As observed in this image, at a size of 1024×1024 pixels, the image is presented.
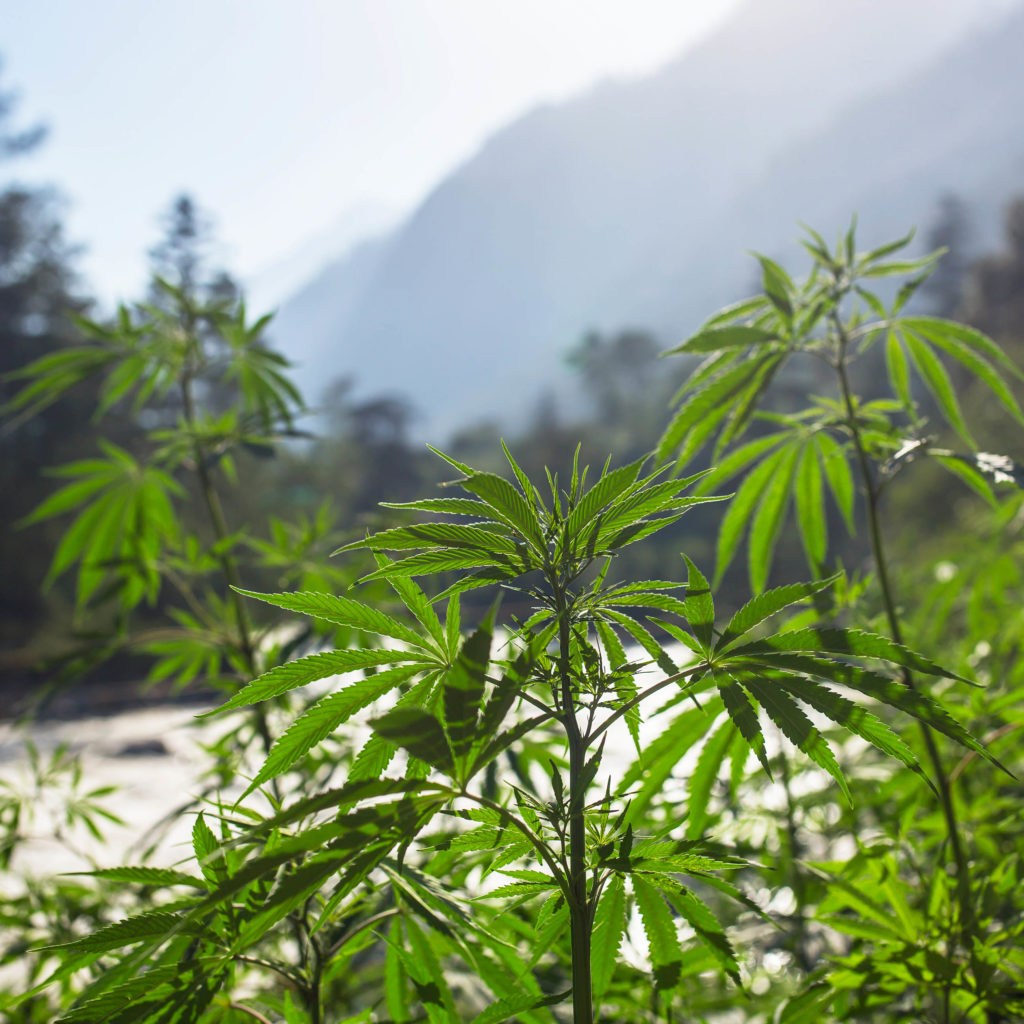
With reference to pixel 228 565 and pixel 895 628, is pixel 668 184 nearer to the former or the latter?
pixel 228 565

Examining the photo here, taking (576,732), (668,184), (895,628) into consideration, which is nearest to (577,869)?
(576,732)

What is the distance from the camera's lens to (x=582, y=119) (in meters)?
96.1

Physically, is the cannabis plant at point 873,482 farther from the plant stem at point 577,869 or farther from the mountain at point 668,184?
the mountain at point 668,184

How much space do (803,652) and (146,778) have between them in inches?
262

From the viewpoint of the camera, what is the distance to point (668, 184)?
89.9m

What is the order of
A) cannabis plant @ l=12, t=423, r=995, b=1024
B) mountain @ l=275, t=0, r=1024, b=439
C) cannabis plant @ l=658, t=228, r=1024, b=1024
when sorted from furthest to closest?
1. mountain @ l=275, t=0, r=1024, b=439
2. cannabis plant @ l=658, t=228, r=1024, b=1024
3. cannabis plant @ l=12, t=423, r=995, b=1024

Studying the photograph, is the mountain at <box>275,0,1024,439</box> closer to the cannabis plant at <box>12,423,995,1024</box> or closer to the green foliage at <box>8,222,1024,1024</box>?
the green foliage at <box>8,222,1024,1024</box>

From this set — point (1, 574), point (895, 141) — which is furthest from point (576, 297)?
point (1, 574)

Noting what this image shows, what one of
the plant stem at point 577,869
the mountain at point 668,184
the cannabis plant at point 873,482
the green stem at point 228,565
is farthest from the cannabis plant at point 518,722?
the mountain at point 668,184

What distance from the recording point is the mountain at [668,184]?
256 feet

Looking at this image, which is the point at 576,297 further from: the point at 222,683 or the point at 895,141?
the point at 222,683

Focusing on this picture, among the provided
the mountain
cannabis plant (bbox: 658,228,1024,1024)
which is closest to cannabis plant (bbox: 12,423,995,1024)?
cannabis plant (bbox: 658,228,1024,1024)

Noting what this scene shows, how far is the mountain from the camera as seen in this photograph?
78.1 m

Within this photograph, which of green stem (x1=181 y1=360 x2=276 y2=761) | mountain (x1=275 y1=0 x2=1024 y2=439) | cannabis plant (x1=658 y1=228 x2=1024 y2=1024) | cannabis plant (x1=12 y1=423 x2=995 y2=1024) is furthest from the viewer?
mountain (x1=275 y1=0 x2=1024 y2=439)
